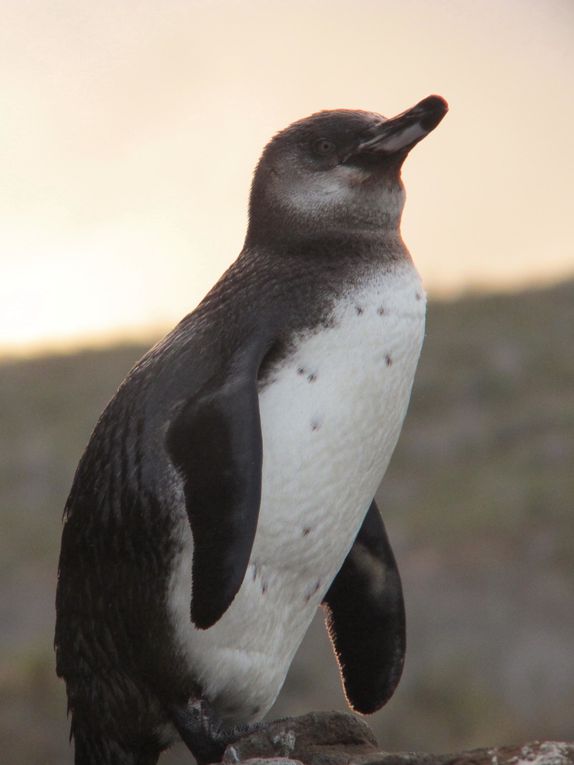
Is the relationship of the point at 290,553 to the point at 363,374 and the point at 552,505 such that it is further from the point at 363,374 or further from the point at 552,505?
the point at 552,505

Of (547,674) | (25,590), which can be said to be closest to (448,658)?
(547,674)

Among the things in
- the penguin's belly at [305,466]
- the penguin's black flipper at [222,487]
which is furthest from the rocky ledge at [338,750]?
the penguin's black flipper at [222,487]

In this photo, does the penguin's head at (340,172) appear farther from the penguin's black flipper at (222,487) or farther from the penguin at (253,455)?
the penguin's black flipper at (222,487)

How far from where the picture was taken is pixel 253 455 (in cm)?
346

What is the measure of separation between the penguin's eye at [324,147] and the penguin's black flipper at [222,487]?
663 mm

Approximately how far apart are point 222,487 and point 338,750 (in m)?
0.77

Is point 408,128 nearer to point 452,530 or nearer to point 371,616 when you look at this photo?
point 371,616

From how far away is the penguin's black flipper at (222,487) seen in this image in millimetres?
3424

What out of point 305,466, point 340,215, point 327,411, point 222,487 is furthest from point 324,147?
point 222,487

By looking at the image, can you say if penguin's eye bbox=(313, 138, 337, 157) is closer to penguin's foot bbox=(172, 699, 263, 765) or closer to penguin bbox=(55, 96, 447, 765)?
penguin bbox=(55, 96, 447, 765)

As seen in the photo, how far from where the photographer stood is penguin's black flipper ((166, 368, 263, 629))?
3424 millimetres

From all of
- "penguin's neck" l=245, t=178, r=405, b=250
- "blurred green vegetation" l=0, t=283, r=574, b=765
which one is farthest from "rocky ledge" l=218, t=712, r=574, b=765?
"blurred green vegetation" l=0, t=283, r=574, b=765

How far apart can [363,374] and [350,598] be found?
864 mm

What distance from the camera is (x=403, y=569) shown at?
10.8 m
